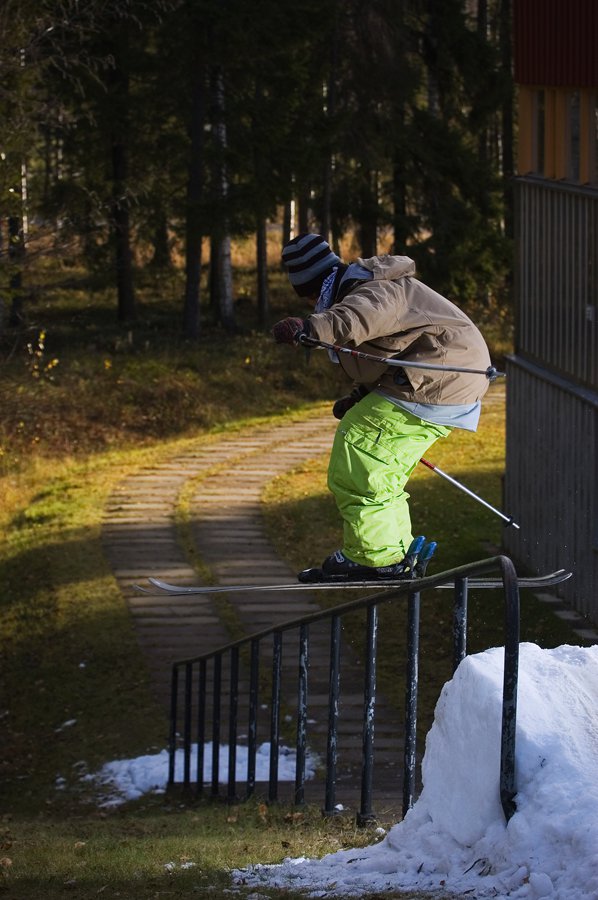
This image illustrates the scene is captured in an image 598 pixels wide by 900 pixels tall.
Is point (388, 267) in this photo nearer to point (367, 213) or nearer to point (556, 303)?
point (556, 303)

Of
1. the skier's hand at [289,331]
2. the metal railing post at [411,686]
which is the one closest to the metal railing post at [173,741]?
the metal railing post at [411,686]

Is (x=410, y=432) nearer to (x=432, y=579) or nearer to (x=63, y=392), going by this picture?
(x=432, y=579)

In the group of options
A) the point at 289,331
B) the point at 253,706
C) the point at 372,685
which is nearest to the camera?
the point at 289,331

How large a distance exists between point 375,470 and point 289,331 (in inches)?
53.7

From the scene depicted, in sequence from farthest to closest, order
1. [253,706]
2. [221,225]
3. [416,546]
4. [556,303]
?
[221,225]
[556,303]
[253,706]
[416,546]

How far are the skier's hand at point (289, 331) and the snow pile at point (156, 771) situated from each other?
16.2ft

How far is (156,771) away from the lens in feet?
34.3

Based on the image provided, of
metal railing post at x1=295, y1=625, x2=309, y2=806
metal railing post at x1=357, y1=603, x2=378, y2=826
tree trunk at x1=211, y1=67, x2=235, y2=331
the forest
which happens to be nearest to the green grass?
metal railing post at x1=295, y1=625, x2=309, y2=806

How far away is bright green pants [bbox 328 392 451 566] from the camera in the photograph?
22.0 ft

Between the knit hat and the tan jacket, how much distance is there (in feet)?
0.59

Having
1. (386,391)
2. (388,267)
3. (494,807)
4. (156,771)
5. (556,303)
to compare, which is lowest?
(156,771)

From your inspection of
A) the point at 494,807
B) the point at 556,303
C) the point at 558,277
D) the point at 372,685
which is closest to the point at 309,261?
the point at 372,685

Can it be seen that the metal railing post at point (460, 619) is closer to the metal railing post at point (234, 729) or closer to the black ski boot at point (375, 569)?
the black ski boot at point (375, 569)

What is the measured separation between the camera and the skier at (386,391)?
6.32 m
